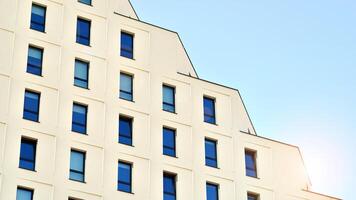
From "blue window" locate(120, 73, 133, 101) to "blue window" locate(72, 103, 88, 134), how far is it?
294 centimetres

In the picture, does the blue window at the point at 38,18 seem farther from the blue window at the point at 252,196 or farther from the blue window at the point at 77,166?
the blue window at the point at 252,196

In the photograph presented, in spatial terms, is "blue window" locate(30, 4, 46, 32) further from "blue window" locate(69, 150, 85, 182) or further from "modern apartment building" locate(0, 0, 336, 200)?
"blue window" locate(69, 150, 85, 182)

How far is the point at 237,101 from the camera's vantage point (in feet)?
242

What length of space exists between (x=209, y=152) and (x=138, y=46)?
7.76 meters

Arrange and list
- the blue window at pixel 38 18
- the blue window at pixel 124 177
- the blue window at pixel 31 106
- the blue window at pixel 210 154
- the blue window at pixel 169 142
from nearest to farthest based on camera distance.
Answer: the blue window at pixel 31 106 < the blue window at pixel 124 177 < the blue window at pixel 38 18 < the blue window at pixel 169 142 < the blue window at pixel 210 154

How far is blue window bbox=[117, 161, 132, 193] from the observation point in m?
66.2

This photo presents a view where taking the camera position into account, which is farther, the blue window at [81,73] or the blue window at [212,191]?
the blue window at [212,191]

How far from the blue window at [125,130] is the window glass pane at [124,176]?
1420 millimetres

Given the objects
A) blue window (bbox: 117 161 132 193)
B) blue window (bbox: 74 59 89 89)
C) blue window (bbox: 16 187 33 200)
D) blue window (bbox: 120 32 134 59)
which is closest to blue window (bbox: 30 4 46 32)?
blue window (bbox: 74 59 89 89)

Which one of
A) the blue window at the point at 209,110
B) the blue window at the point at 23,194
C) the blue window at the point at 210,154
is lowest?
the blue window at the point at 23,194

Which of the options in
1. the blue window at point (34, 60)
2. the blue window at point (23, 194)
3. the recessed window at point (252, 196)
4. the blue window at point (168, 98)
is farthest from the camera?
the recessed window at point (252, 196)

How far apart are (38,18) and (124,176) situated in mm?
10632

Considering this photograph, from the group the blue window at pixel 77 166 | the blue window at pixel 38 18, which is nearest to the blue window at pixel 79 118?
the blue window at pixel 77 166

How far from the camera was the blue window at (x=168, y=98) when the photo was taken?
232 feet
